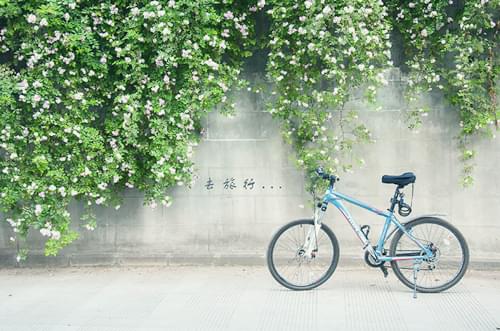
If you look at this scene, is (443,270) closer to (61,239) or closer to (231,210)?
(231,210)

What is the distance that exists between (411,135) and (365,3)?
1587 millimetres

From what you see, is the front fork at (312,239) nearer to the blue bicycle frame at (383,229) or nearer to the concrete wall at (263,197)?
the blue bicycle frame at (383,229)

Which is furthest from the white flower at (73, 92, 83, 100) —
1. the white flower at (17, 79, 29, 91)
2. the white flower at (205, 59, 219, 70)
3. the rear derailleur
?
the rear derailleur

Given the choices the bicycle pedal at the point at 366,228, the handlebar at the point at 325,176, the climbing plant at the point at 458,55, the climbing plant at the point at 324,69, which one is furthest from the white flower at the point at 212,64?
the bicycle pedal at the point at 366,228

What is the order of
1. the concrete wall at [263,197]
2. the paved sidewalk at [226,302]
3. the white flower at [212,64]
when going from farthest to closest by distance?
the concrete wall at [263,197] < the white flower at [212,64] < the paved sidewalk at [226,302]

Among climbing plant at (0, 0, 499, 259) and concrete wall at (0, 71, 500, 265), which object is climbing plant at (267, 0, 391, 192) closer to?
climbing plant at (0, 0, 499, 259)

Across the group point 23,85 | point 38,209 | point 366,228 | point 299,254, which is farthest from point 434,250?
point 23,85

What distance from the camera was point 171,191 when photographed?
6.71 meters

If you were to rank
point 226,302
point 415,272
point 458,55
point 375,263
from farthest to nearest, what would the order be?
point 458,55
point 375,263
point 415,272
point 226,302

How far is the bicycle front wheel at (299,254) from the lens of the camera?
18.7ft

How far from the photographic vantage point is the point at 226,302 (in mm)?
5465

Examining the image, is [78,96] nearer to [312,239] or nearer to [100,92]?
[100,92]

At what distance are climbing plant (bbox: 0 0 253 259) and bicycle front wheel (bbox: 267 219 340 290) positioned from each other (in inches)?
45.8

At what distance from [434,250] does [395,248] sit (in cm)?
35
